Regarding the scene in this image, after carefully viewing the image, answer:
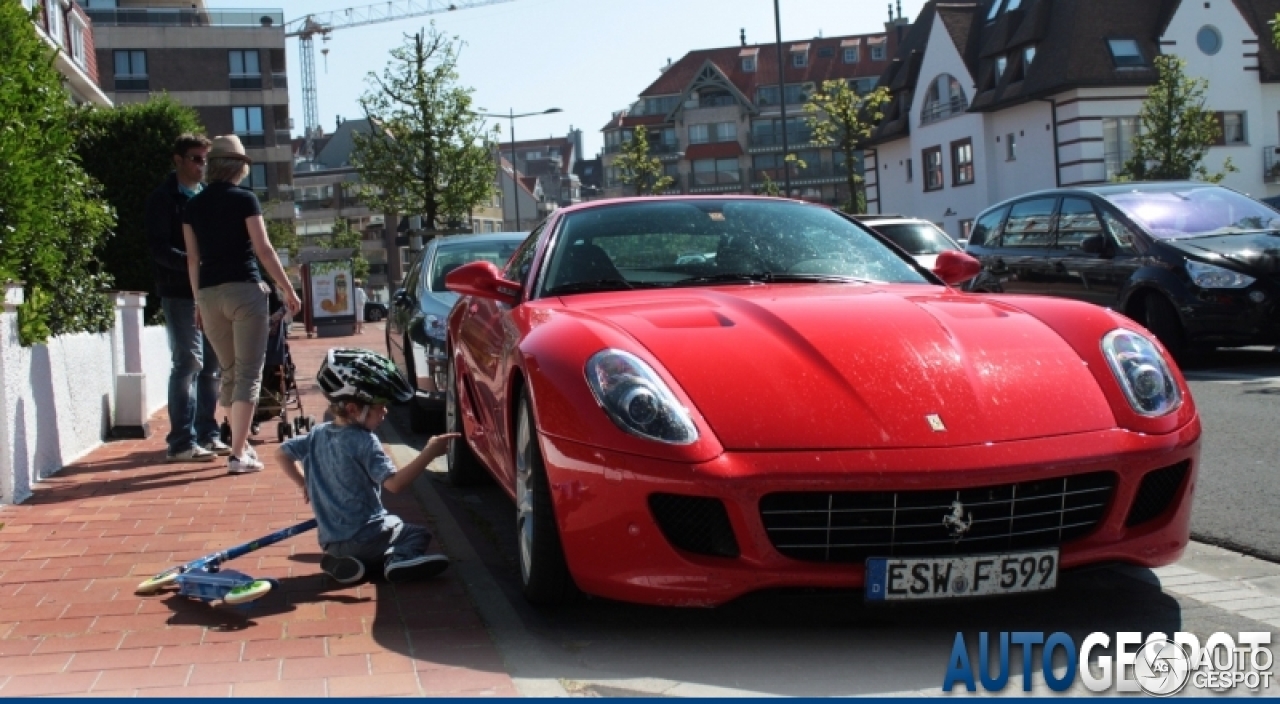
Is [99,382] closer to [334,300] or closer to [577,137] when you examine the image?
[334,300]

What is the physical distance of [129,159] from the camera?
58.7ft

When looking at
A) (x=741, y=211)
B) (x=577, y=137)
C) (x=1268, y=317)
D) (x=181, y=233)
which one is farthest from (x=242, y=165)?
(x=577, y=137)

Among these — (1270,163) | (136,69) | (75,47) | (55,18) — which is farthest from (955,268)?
(136,69)

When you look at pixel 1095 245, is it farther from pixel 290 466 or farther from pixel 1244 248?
pixel 290 466

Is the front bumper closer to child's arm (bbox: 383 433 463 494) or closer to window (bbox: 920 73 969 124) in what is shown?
child's arm (bbox: 383 433 463 494)

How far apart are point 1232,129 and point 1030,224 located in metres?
39.3

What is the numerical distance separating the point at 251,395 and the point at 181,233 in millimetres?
1447

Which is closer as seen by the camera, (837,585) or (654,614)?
(837,585)

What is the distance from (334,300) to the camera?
129 ft

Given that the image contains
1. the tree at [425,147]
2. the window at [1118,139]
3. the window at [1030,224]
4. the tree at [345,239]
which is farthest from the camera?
the tree at [345,239]

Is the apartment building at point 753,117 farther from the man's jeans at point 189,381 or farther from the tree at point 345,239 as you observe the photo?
the man's jeans at point 189,381

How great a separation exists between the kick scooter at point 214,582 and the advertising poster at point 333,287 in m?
34.6

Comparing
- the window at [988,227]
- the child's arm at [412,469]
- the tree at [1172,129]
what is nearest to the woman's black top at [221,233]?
the child's arm at [412,469]

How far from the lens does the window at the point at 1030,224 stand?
13234mm
